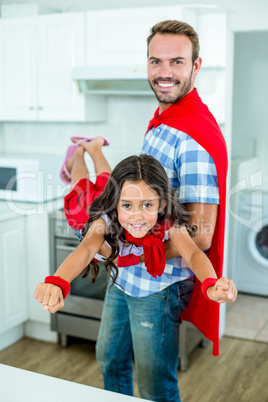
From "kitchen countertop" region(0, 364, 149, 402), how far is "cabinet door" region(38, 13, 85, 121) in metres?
2.17

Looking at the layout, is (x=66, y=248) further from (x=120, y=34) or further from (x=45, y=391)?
(x=45, y=391)

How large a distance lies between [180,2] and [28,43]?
977mm

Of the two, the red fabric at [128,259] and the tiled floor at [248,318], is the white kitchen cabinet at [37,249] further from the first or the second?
the red fabric at [128,259]

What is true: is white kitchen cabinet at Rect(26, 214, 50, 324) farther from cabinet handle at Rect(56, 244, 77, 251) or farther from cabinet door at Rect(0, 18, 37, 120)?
cabinet door at Rect(0, 18, 37, 120)

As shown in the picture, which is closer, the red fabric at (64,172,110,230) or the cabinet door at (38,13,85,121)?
the red fabric at (64,172,110,230)

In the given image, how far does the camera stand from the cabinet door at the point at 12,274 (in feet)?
8.82

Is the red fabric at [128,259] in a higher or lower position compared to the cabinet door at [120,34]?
lower

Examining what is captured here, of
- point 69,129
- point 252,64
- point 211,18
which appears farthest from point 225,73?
point 252,64

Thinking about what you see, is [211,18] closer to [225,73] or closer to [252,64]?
[225,73]

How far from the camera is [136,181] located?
4.25 ft

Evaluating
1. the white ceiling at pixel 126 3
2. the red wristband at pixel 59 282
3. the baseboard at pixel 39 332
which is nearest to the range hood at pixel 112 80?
the white ceiling at pixel 126 3

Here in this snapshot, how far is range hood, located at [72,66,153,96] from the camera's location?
106 inches

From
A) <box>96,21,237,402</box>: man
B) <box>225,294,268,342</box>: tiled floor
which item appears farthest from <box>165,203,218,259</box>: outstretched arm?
<box>225,294,268,342</box>: tiled floor

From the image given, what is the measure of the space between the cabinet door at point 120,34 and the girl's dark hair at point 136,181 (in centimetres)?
155
